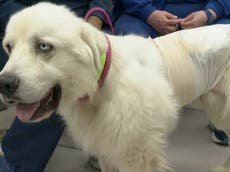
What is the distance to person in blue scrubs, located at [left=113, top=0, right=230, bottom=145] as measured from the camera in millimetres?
1802

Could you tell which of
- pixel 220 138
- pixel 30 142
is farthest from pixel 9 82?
pixel 220 138

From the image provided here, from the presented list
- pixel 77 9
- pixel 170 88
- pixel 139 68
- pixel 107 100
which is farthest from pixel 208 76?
pixel 77 9

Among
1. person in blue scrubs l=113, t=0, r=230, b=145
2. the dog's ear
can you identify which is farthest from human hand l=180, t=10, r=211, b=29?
the dog's ear

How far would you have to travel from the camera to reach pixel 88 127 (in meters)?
1.32

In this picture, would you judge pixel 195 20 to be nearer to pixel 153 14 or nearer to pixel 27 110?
pixel 153 14

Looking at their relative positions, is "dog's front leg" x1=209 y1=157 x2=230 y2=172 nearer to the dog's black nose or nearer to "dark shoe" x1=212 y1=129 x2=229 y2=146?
"dark shoe" x1=212 y1=129 x2=229 y2=146

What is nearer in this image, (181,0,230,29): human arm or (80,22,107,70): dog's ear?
(80,22,107,70): dog's ear

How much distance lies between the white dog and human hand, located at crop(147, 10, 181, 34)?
33 centimetres

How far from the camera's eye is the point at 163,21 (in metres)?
1.80

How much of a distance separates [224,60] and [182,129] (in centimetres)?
84

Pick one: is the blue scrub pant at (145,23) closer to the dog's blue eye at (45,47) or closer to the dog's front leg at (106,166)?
the dog's front leg at (106,166)

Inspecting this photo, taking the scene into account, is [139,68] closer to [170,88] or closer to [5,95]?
[170,88]

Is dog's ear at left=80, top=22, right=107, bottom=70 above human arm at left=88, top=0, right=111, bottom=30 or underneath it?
above

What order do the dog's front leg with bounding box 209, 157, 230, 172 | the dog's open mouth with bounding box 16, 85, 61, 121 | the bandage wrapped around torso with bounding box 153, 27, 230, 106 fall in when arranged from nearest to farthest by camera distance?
the dog's open mouth with bounding box 16, 85, 61, 121, the bandage wrapped around torso with bounding box 153, 27, 230, 106, the dog's front leg with bounding box 209, 157, 230, 172
